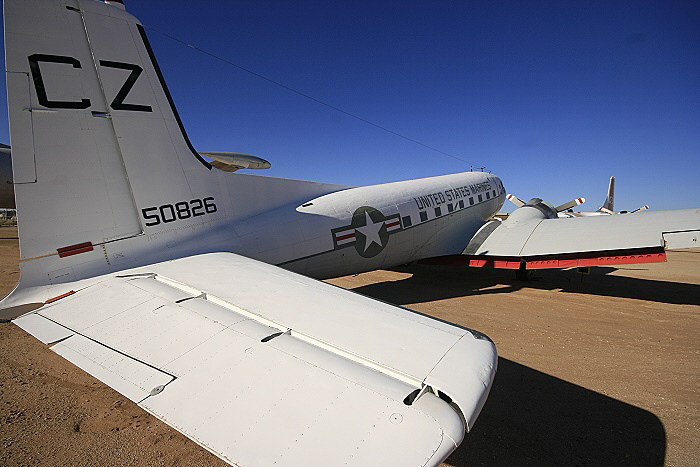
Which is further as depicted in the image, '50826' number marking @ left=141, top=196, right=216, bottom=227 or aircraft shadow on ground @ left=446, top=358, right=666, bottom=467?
'50826' number marking @ left=141, top=196, right=216, bottom=227

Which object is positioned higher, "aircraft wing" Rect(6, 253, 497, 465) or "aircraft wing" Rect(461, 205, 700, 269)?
"aircraft wing" Rect(6, 253, 497, 465)

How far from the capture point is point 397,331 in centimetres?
232

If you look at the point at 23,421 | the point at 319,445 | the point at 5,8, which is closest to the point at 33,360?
the point at 23,421

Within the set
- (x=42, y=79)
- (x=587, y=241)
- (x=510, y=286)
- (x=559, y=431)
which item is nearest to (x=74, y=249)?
(x=42, y=79)

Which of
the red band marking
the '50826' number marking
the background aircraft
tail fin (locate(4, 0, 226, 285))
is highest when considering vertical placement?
tail fin (locate(4, 0, 226, 285))

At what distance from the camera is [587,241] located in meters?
9.02

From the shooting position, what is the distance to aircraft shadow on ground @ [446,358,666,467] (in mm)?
3293

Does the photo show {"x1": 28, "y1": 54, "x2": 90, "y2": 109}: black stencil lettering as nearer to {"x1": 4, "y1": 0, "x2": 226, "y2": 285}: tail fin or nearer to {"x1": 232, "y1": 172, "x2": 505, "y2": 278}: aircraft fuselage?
{"x1": 4, "y1": 0, "x2": 226, "y2": 285}: tail fin

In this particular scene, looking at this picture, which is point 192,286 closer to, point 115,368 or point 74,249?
point 115,368

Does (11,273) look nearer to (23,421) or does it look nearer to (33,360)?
(33,360)

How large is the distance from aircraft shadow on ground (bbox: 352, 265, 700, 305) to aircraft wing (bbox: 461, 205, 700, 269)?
1266 millimetres

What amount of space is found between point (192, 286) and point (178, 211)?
191 cm

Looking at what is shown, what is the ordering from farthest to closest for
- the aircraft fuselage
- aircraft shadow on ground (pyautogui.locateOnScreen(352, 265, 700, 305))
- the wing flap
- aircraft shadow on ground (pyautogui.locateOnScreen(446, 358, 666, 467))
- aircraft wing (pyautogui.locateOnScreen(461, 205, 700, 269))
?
aircraft shadow on ground (pyautogui.locateOnScreen(352, 265, 700, 305)) → aircraft wing (pyautogui.locateOnScreen(461, 205, 700, 269)) → the aircraft fuselage → aircraft shadow on ground (pyautogui.locateOnScreen(446, 358, 666, 467)) → the wing flap

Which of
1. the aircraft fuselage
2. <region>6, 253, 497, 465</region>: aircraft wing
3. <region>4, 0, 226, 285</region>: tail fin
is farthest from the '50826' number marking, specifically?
<region>6, 253, 497, 465</region>: aircraft wing
